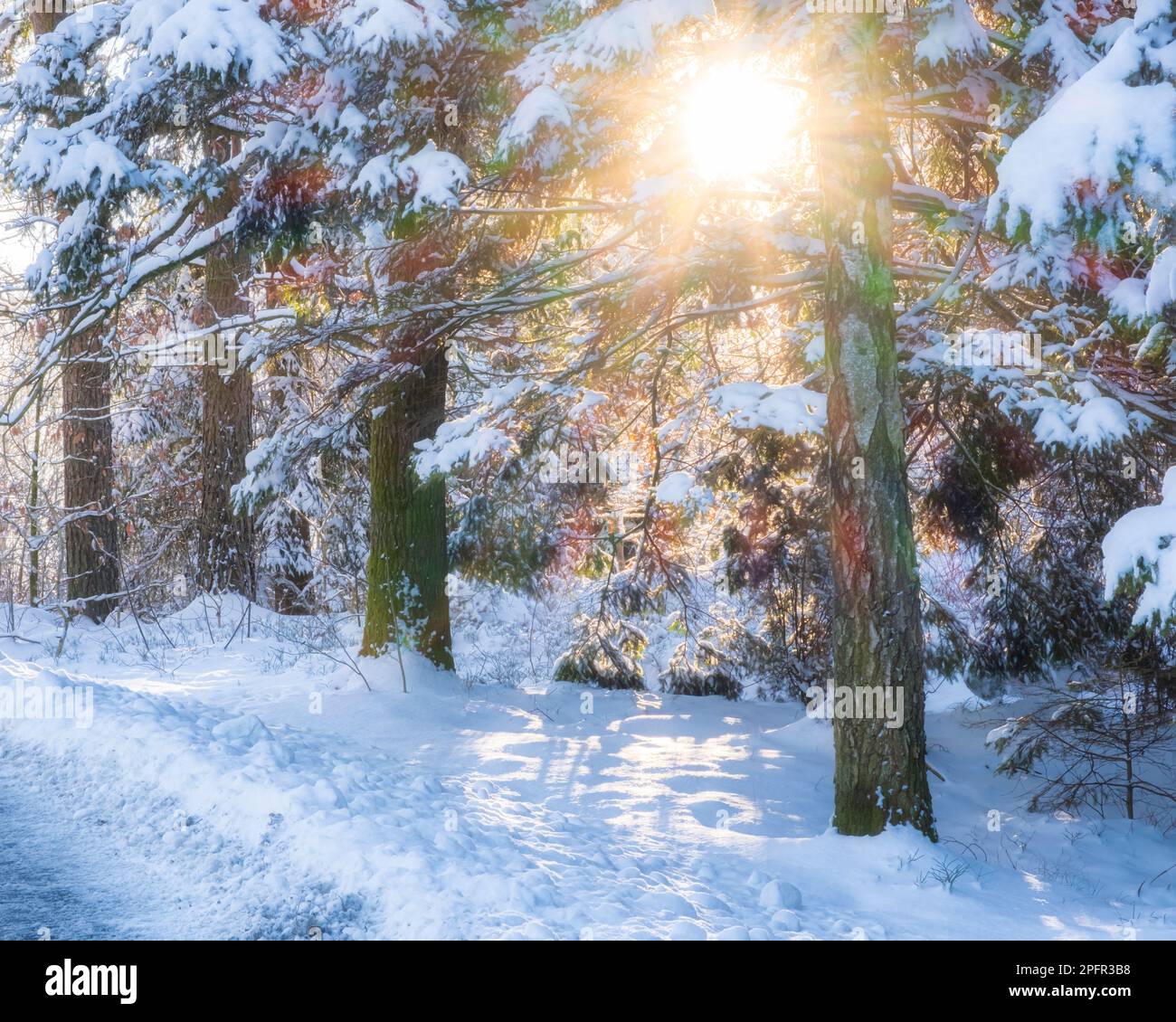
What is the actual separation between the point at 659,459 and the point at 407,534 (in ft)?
9.18

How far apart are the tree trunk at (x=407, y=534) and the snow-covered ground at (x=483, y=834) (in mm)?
565

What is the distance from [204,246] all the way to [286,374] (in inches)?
271

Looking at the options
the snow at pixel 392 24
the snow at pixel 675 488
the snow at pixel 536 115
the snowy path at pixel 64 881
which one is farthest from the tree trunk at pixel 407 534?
the snowy path at pixel 64 881

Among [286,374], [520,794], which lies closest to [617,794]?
[520,794]

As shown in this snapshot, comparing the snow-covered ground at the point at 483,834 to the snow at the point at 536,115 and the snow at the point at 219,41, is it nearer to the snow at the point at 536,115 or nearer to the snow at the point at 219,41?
the snow at the point at 536,115

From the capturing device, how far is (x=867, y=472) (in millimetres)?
6191

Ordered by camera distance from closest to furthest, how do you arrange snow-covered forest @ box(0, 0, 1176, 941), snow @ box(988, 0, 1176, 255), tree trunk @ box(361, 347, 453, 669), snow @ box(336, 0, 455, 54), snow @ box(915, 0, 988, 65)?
snow @ box(988, 0, 1176, 255)
snow-covered forest @ box(0, 0, 1176, 941)
snow @ box(915, 0, 988, 65)
snow @ box(336, 0, 455, 54)
tree trunk @ box(361, 347, 453, 669)

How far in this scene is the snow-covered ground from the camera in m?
4.18

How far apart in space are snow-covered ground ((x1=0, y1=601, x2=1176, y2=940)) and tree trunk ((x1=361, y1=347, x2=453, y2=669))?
56 cm

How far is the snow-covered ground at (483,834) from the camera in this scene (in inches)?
164

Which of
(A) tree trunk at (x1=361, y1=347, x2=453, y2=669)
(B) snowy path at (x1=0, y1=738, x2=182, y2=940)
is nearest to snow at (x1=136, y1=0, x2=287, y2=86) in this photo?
(A) tree trunk at (x1=361, y1=347, x2=453, y2=669)

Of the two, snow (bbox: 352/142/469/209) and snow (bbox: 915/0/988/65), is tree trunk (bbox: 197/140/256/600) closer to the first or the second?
snow (bbox: 352/142/469/209)

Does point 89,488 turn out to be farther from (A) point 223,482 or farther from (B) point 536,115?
(B) point 536,115

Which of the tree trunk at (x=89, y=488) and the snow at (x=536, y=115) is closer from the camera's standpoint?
the snow at (x=536, y=115)
